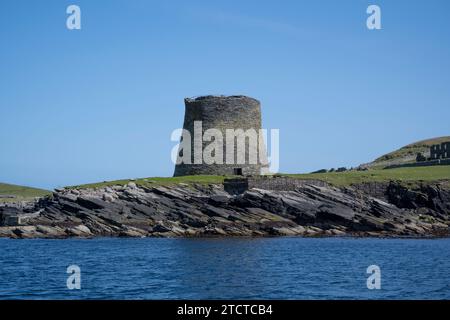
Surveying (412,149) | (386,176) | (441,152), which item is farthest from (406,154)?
(386,176)

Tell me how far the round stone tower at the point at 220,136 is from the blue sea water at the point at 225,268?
19131mm

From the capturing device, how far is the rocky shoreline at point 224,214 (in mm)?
52812

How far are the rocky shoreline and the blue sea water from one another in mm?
3172

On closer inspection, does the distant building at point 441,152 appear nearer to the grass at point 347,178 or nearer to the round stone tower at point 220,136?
the grass at point 347,178

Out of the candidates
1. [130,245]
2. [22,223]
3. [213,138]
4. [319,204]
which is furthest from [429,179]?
[22,223]

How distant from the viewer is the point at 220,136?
221ft

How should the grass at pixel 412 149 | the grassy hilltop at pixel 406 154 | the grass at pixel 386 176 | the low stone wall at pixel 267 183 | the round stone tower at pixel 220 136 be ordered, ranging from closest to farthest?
the low stone wall at pixel 267 183 → the grass at pixel 386 176 → the round stone tower at pixel 220 136 → the grassy hilltop at pixel 406 154 → the grass at pixel 412 149

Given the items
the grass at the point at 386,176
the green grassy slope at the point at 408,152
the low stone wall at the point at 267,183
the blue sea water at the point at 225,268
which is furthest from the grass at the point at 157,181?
the green grassy slope at the point at 408,152

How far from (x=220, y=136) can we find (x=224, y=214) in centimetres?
1484

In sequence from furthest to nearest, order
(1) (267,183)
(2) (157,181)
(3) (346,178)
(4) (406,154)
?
(4) (406,154), (3) (346,178), (2) (157,181), (1) (267,183)

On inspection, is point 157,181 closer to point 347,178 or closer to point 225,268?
point 347,178

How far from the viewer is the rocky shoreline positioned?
5281cm

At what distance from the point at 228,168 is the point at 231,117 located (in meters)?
5.06

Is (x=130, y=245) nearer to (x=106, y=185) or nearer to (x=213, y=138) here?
(x=106, y=185)
